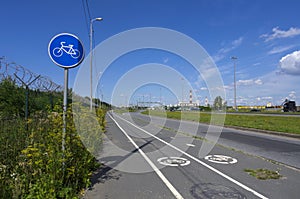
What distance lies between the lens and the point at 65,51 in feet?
14.1

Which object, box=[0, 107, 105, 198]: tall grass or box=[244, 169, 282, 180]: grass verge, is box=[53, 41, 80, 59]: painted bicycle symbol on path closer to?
box=[0, 107, 105, 198]: tall grass

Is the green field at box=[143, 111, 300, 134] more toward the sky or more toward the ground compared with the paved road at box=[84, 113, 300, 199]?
more toward the sky

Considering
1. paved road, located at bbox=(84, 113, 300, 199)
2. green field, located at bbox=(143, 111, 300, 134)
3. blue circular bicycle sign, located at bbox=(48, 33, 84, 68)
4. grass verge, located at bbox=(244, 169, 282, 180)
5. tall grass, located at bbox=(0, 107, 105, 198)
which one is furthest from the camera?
green field, located at bbox=(143, 111, 300, 134)

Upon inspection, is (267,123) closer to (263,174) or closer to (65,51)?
(263,174)

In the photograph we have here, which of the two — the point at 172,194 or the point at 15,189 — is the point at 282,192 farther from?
the point at 15,189

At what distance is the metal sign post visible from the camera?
423cm

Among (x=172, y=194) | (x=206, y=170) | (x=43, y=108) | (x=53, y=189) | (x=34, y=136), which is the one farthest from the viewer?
(x=43, y=108)

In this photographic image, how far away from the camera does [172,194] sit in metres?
4.29

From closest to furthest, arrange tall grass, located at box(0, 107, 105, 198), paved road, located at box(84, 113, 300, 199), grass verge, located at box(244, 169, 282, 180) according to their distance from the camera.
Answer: tall grass, located at box(0, 107, 105, 198) < paved road, located at box(84, 113, 300, 199) < grass verge, located at box(244, 169, 282, 180)

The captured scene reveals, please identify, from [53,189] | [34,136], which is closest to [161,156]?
[34,136]

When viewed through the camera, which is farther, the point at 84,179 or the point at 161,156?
the point at 161,156

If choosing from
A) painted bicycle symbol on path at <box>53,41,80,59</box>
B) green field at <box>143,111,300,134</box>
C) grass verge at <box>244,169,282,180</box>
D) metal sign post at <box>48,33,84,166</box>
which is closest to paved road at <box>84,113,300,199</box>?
grass verge at <box>244,169,282,180</box>

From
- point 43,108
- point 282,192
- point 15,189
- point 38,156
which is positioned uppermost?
point 43,108

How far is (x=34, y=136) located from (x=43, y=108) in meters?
3.48
